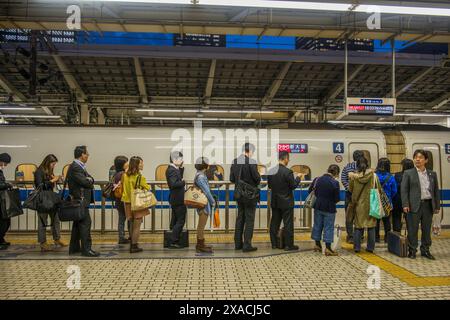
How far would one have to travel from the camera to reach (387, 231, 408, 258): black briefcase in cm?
736

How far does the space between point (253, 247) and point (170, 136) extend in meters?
3.90

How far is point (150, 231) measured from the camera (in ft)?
32.3

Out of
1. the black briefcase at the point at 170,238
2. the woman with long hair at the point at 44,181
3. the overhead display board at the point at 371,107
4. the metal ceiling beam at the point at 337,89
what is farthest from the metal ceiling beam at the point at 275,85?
the woman with long hair at the point at 44,181

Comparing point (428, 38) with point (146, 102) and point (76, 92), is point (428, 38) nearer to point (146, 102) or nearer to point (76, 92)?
point (146, 102)

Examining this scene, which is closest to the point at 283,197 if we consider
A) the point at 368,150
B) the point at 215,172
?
the point at 215,172

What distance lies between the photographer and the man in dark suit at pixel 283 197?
25.1 feet

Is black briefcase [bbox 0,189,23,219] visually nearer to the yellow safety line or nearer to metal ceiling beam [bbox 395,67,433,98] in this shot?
the yellow safety line

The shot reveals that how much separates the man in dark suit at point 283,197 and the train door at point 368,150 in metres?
3.61

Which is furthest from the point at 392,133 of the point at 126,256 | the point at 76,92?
the point at 76,92

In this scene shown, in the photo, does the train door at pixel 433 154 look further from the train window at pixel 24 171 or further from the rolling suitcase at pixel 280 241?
the train window at pixel 24 171

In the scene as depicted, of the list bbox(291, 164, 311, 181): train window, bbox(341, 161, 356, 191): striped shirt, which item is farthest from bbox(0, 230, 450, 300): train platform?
bbox(291, 164, 311, 181): train window

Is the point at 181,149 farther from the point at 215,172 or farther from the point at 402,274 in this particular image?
the point at 402,274

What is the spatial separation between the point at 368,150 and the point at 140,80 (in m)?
8.05

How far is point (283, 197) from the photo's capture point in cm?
765
